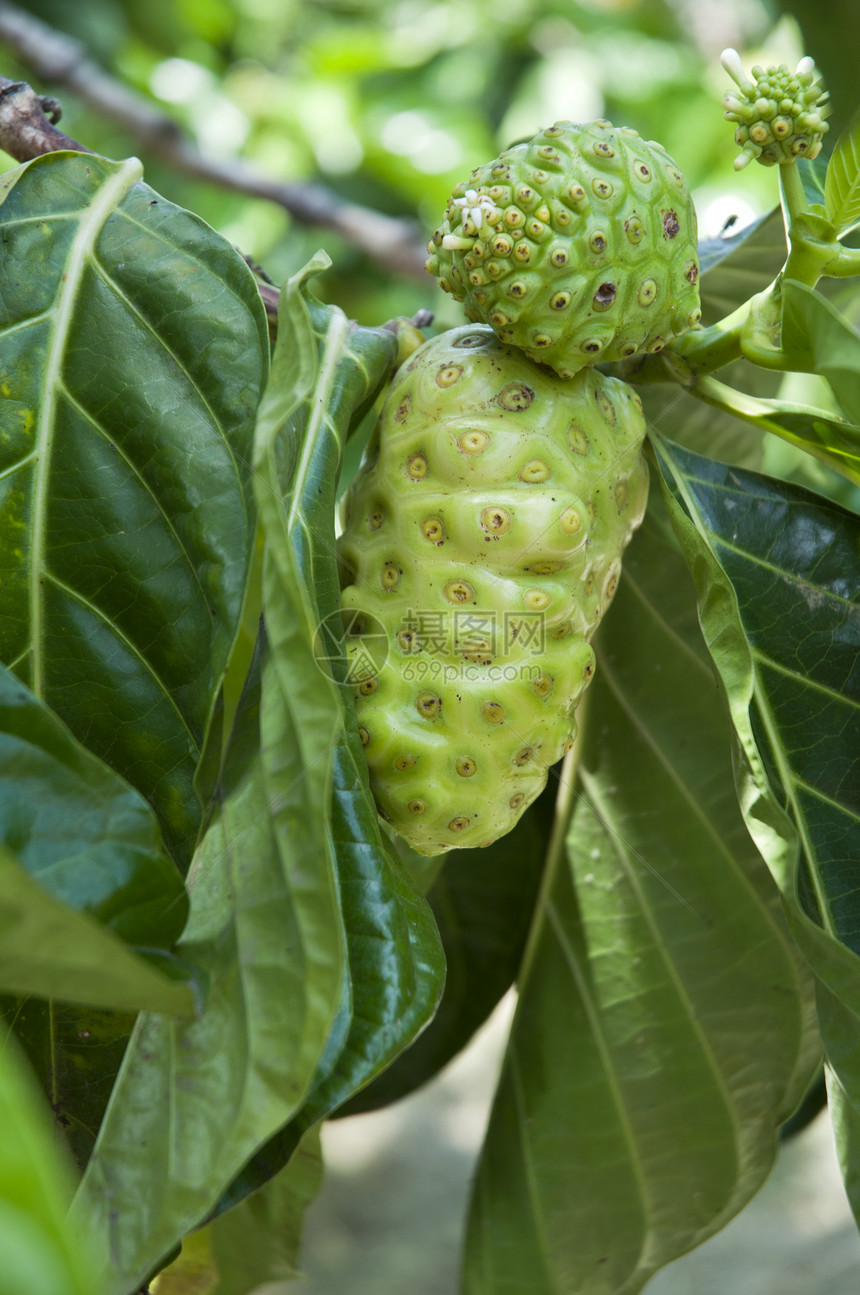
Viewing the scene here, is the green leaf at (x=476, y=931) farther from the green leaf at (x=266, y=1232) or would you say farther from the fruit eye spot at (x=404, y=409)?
the fruit eye spot at (x=404, y=409)

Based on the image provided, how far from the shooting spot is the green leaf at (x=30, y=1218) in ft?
0.84

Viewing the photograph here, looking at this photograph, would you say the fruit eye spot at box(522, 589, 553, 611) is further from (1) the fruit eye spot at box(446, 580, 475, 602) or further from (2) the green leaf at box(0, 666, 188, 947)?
(2) the green leaf at box(0, 666, 188, 947)

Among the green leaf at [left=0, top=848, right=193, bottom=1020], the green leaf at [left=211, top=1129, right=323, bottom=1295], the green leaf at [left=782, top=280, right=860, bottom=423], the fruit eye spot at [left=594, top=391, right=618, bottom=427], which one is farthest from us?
the green leaf at [left=211, top=1129, right=323, bottom=1295]

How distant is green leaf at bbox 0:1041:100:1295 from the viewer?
0.26m

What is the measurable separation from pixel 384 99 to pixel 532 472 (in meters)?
2.35

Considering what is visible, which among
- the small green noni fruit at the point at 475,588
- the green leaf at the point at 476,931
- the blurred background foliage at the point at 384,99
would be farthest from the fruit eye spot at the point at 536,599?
the blurred background foliage at the point at 384,99

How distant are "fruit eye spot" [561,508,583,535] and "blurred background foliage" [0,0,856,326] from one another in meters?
1.67

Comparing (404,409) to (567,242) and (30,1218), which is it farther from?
(30,1218)

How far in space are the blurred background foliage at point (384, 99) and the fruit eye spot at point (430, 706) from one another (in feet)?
5.63

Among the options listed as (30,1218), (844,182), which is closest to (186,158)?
(844,182)

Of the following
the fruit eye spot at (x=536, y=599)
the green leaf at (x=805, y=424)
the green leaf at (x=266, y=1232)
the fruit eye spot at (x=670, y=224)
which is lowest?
the green leaf at (x=266, y=1232)

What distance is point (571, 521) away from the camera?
2.03 feet

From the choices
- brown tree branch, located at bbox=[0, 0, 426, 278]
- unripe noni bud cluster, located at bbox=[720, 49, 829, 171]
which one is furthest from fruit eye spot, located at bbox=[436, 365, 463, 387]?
brown tree branch, located at bbox=[0, 0, 426, 278]

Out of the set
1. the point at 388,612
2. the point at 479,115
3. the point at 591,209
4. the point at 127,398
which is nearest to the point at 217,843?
the point at 388,612
